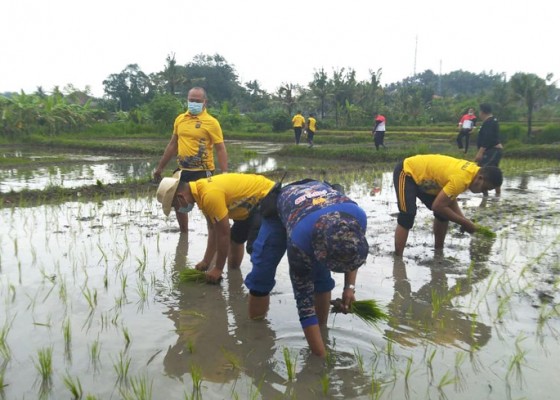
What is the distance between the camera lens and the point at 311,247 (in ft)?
7.66

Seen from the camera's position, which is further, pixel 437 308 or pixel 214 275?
pixel 214 275

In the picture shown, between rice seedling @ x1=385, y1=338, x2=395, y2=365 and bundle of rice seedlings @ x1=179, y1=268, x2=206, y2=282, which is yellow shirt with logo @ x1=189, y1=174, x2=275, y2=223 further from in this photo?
rice seedling @ x1=385, y1=338, x2=395, y2=365

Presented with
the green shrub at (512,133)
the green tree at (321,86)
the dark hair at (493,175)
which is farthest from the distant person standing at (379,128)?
the green tree at (321,86)

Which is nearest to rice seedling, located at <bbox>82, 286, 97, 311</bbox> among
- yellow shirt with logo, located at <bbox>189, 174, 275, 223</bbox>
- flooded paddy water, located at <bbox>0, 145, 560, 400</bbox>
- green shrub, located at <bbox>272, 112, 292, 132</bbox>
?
flooded paddy water, located at <bbox>0, 145, 560, 400</bbox>

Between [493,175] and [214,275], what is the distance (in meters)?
2.33

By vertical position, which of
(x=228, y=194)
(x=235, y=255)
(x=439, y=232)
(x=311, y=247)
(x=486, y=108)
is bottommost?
(x=235, y=255)

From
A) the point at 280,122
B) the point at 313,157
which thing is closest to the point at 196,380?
the point at 313,157

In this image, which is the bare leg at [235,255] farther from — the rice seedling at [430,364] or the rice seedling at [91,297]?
the rice seedling at [430,364]

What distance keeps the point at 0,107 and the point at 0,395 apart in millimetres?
18989

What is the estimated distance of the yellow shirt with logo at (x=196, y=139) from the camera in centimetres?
483

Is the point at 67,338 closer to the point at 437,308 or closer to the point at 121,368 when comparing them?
the point at 121,368

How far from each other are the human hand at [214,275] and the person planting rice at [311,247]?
58cm

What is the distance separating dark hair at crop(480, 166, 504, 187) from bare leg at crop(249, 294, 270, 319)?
83.2 inches

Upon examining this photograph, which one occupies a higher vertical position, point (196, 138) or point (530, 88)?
point (530, 88)
